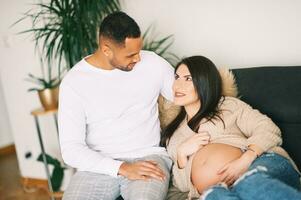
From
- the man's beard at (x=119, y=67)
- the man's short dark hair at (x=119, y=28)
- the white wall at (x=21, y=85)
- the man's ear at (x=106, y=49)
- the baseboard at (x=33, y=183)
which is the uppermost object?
the man's short dark hair at (x=119, y=28)

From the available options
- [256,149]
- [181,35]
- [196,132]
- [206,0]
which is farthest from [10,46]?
[256,149]

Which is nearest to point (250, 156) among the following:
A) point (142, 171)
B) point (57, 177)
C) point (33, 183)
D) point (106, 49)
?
point (142, 171)

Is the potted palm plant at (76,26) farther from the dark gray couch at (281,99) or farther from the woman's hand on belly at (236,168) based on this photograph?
the woman's hand on belly at (236,168)

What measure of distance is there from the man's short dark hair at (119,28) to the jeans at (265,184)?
0.76m

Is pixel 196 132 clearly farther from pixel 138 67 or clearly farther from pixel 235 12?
pixel 235 12

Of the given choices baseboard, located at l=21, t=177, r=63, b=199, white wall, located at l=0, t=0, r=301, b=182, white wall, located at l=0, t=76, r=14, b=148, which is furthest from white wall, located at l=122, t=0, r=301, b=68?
white wall, located at l=0, t=76, r=14, b=148

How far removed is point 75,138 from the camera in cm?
165

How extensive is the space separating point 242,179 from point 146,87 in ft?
2.39

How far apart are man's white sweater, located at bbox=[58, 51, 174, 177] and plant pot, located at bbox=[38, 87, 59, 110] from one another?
30.2 inches

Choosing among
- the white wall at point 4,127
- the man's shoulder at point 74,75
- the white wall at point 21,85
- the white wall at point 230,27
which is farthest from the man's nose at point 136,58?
the white wall at point 4,127

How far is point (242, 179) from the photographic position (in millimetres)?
1170

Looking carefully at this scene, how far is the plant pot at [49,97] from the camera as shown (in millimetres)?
2426

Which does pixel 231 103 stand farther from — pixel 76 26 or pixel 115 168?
pixel 76 26

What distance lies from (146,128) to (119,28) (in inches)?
19.4
